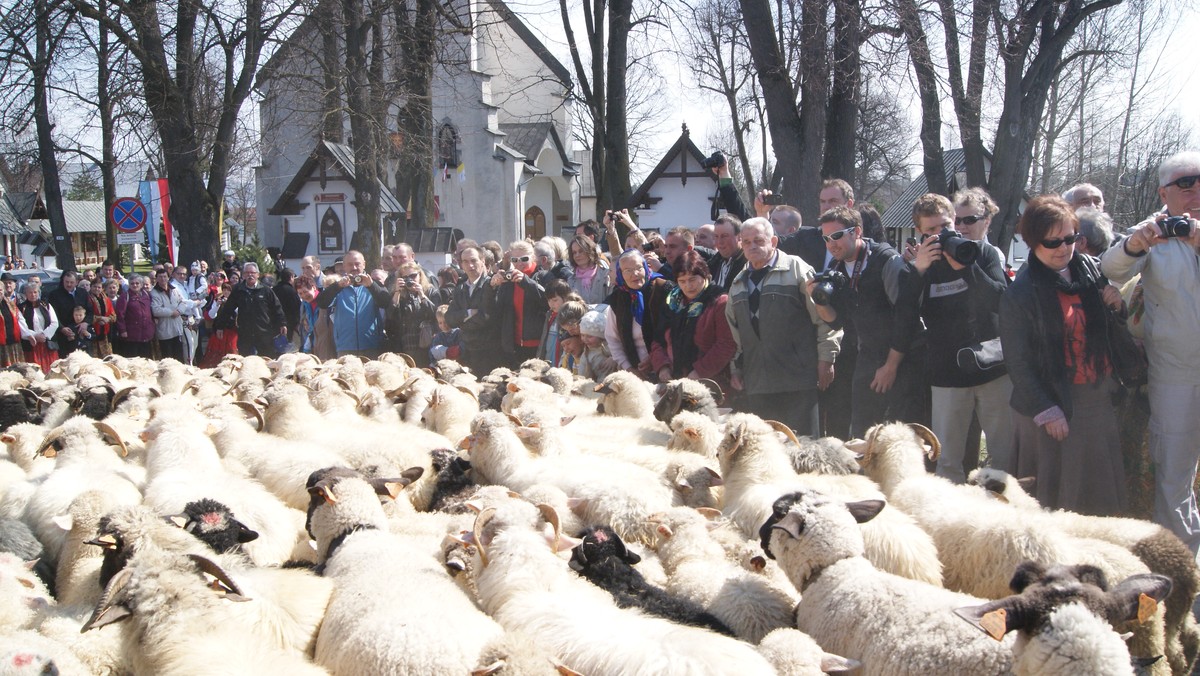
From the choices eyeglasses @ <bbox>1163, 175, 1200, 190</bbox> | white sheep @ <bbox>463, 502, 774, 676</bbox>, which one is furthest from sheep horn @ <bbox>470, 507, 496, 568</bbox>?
eyeglasses @ <bbox>1163, 175, 1200, 190</bbox>

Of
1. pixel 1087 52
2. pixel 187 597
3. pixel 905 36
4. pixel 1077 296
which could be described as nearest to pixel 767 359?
pixel 1077 296

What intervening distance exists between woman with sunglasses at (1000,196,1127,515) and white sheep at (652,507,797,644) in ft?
6.69

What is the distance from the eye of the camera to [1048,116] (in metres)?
33.9

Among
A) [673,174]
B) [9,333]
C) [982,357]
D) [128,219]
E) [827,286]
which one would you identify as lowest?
[9,333]

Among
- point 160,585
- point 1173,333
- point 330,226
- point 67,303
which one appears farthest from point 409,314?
point 330,226

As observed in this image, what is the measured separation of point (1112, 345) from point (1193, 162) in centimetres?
108

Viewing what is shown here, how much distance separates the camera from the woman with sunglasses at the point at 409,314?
10.4 metres

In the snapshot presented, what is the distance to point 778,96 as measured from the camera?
11.1m

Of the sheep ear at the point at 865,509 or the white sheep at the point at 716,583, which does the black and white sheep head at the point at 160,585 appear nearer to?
the white sheep at the point at 716,583

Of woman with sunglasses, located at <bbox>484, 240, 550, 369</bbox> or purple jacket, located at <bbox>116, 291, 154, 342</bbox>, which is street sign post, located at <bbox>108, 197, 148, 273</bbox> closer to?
purple jacket, located at <bbox>116, 291, 154, 342</bbox>

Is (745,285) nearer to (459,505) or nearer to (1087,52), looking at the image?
(459,505)

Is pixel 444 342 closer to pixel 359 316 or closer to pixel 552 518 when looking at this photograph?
pixel 359 316

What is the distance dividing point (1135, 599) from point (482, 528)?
86.7 inches

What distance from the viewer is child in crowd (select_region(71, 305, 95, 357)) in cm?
1527
